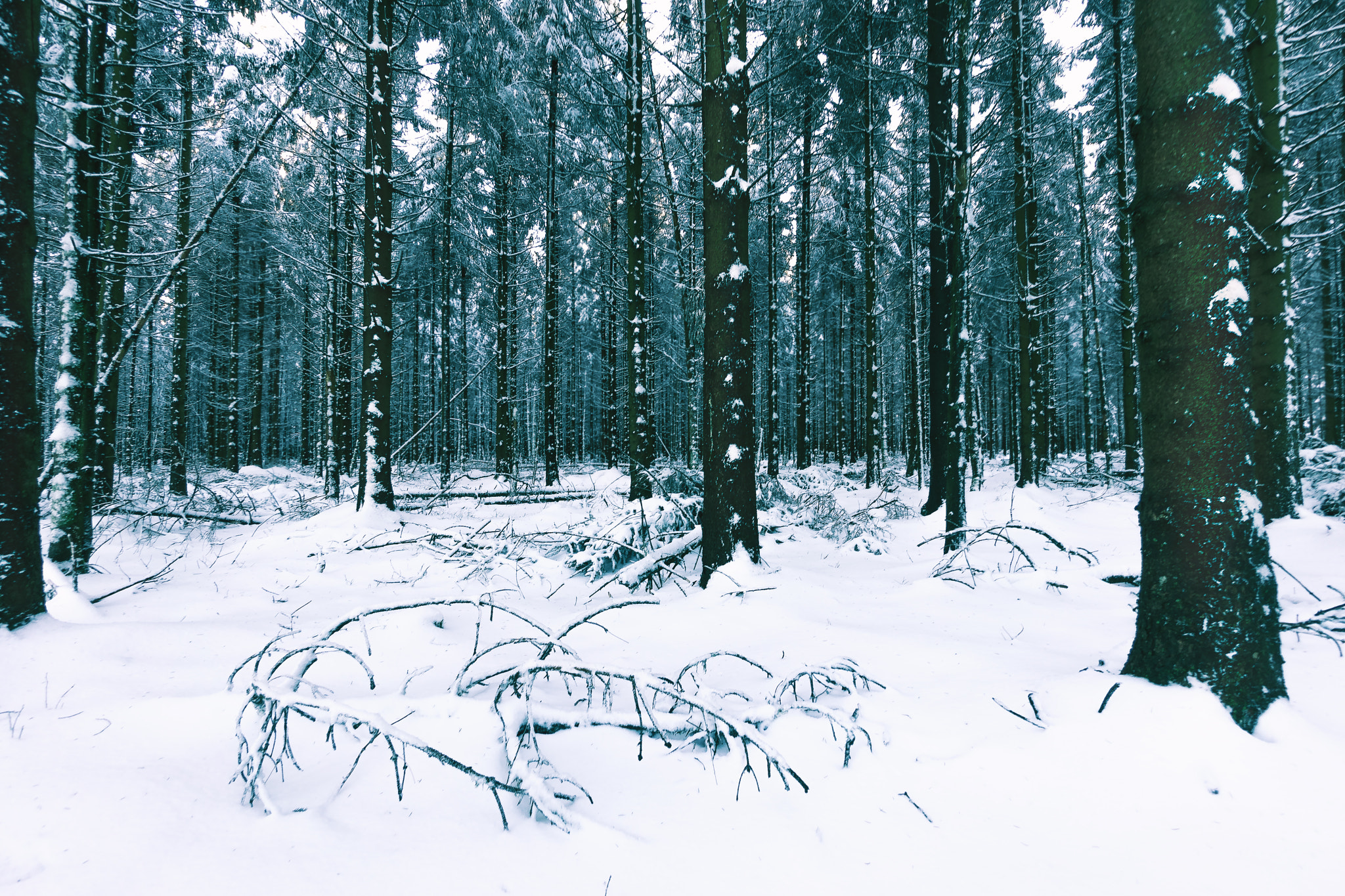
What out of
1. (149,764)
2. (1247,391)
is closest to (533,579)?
(149,764)

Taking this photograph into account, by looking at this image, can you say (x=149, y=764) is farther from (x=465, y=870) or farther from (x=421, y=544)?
(x=421, y=544)

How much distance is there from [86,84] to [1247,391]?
8.59 metres

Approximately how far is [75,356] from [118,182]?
2.33 m

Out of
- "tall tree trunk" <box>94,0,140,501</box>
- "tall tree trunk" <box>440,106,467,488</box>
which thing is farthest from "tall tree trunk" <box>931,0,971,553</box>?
"tall tree trunk" <box>440,106,467,488</box>

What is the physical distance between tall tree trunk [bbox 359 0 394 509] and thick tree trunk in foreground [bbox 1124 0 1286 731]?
8.17m

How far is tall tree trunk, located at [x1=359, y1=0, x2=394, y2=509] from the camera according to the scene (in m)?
7.59

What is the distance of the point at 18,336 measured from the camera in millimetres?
2574

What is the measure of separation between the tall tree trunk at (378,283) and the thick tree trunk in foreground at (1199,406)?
817 centimetres

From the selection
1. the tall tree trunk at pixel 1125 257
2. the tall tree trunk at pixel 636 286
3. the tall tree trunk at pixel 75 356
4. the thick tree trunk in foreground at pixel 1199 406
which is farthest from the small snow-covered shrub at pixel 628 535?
the tall tree trunk at pixel 1125 257

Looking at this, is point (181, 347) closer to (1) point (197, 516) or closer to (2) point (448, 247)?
(2) point (448, 247)

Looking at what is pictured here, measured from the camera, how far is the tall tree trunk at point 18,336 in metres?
2.49

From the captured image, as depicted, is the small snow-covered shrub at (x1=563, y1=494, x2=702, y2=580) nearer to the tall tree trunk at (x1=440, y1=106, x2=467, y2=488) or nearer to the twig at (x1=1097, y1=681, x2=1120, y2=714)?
the twig at (x1=1097, y1=681, x2=1120, y2=714)

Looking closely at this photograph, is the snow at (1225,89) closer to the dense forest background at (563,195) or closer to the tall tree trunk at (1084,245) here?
the dense forest background at (563,195)

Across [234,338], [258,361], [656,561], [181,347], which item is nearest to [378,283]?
[656,561]
